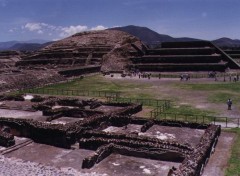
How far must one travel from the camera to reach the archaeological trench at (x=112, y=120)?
18.5m

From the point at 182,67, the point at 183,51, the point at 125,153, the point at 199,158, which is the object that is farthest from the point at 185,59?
the point at 199,158

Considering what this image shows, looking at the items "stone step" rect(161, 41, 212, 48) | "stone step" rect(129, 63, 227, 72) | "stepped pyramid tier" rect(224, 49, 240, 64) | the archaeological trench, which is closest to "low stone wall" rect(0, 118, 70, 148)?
the archaeological trench

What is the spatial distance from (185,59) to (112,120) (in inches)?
1831

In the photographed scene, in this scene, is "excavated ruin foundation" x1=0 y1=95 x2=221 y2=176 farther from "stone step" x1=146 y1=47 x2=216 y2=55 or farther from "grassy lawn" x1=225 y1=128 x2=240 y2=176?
"stone step" x1=146 y1=47 x2=216 y2=55

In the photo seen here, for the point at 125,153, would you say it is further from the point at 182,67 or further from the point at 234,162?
the point at 182,67

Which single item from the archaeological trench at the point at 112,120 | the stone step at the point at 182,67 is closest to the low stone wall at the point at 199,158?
the archaeological trench at the point at 112,120

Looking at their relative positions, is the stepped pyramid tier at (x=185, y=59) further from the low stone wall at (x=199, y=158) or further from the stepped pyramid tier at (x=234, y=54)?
the low stone wall at (x=199, y=158)

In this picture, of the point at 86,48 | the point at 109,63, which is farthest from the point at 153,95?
the point at 86,48

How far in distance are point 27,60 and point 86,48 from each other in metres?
14.5

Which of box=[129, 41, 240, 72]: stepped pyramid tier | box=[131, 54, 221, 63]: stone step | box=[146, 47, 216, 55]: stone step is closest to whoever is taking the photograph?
box=[129, 41, 240, 72]: stepped pyramid tier

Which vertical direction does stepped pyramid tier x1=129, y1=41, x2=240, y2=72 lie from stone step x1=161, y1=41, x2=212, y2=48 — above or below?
below

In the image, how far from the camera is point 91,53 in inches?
3228

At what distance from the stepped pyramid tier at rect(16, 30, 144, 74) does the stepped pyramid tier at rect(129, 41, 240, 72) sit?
3.84 metres

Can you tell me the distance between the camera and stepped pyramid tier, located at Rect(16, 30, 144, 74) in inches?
2942
